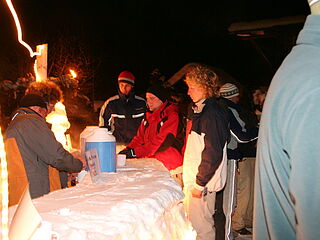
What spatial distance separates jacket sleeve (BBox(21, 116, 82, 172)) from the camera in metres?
3.26

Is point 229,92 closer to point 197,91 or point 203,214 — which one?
point 197,91

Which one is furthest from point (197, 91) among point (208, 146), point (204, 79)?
point (208, 146)

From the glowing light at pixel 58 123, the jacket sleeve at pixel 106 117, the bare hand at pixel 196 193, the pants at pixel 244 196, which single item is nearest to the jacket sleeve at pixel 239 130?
the bare hand at pixel 196 193

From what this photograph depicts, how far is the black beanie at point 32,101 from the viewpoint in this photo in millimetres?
3557

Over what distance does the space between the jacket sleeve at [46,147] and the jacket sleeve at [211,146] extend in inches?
59.7

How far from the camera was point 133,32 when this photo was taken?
88.8 feet

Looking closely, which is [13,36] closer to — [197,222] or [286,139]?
[197,222]

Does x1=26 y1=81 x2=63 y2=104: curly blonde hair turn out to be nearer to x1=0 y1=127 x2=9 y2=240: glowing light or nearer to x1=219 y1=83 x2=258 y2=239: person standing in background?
x1=219 y1=83 x2=258 y2=239: person standing in background

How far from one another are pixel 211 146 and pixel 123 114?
2699 millimetres

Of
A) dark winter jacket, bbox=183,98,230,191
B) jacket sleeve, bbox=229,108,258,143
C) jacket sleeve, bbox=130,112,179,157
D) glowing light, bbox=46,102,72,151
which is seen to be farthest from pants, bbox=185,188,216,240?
glowing light, bbox=46,102,72,151

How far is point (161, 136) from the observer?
4586 mm

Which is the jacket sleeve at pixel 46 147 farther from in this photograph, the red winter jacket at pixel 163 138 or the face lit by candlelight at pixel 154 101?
the face lit by candlelight at pixel 154 101

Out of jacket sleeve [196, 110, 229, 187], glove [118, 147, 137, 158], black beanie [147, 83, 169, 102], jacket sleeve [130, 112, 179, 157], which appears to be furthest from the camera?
black beanie [147, 83, 169, 102]

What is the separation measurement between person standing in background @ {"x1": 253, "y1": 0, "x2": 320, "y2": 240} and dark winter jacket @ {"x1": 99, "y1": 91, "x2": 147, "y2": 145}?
505cm
